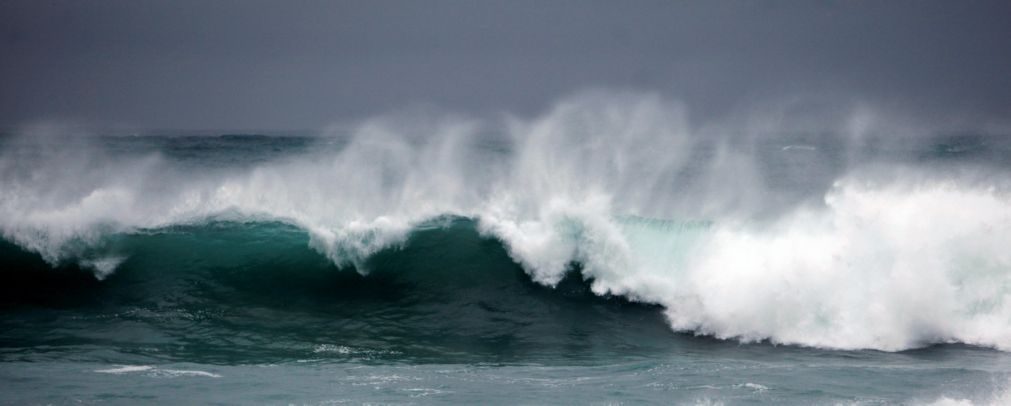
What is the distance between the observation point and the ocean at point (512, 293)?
10188 millimetres

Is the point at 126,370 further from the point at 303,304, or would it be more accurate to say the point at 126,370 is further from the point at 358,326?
the point at 303,304

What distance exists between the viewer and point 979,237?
14211mm

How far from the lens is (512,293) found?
15.0 metres

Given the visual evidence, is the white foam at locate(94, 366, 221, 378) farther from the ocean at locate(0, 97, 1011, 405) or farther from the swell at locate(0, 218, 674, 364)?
the swell at locate(0, 218, 674, 364)

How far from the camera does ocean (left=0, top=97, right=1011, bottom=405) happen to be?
10.2 meters

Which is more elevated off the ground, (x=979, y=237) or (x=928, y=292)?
(x=979, y=237)

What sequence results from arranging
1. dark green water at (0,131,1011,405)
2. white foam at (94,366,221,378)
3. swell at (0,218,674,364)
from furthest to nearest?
swell at (0,218,674,364) → white foam at (94,366,221,378) → dark green water at (0,131,1011,405)

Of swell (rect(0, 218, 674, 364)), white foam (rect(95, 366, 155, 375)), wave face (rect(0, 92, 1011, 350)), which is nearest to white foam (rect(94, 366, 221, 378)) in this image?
white foam (rect(95, 366, 155, 375))

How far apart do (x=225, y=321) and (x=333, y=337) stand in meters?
1.85

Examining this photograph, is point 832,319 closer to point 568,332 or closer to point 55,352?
point 568,332

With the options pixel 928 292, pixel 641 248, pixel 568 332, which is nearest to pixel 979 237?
pixel 928 292

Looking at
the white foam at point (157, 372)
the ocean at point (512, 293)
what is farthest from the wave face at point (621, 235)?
the white foam at point (157, 372)

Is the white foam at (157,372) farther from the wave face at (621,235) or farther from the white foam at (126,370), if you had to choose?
the wave face at (621,235)

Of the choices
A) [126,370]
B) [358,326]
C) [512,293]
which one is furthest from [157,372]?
[512,293]
